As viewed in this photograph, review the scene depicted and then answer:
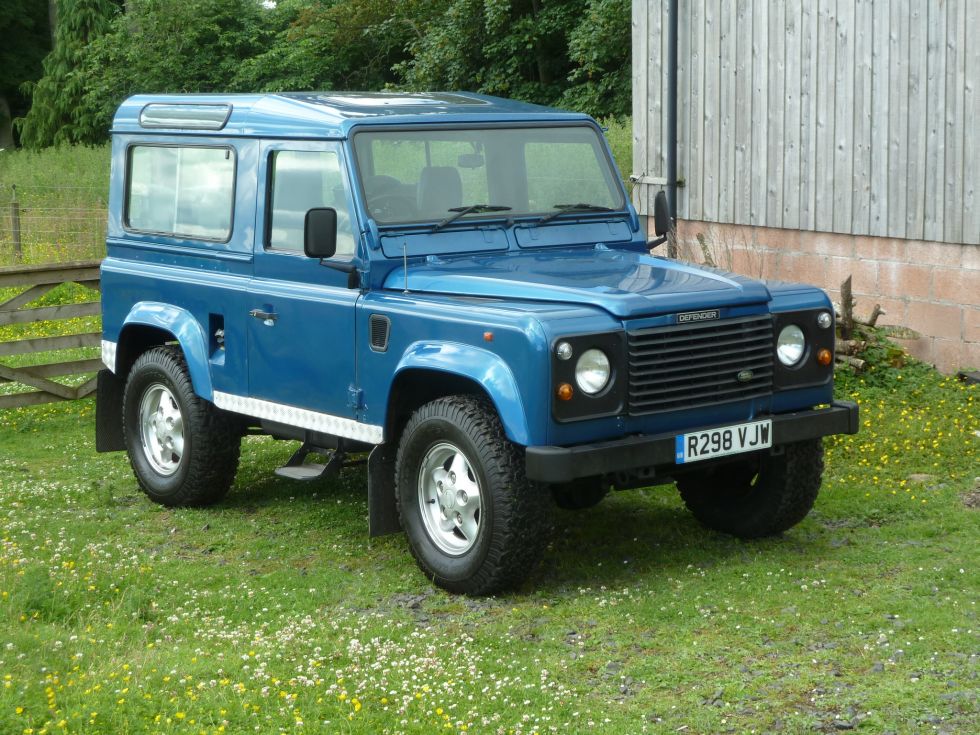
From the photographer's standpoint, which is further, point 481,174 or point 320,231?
point 481,174

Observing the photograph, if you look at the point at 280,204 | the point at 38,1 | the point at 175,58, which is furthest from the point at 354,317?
the point at 38,1

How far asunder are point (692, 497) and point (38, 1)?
42.1 meters

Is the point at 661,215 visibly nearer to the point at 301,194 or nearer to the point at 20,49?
the point at 301,194

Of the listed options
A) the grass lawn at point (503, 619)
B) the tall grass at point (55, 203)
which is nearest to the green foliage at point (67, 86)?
the tall grass at point (55, 203)

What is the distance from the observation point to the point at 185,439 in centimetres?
831

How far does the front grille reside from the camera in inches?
246

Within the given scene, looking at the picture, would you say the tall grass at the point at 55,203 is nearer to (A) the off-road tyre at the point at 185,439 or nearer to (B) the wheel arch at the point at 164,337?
(B) the wheel arch at the point at 164,337

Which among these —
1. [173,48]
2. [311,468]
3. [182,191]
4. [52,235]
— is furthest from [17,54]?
[311,468]

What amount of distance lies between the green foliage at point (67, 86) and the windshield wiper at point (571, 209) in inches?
1325

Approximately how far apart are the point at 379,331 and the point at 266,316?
0.97 m

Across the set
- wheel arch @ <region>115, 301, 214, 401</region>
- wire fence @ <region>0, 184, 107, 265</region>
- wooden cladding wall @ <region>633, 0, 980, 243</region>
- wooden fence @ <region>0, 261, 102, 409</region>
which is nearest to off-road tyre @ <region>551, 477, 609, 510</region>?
wheel arch @ <region>115, 301, 214, 401</region>

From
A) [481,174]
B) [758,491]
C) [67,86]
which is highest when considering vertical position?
[67,86]

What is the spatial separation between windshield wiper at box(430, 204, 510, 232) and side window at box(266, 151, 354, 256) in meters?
0.48

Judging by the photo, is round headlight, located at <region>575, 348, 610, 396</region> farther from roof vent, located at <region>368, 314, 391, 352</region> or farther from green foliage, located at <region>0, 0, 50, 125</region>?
green foliage, located at <region>0, 0, 50, 125</region>
